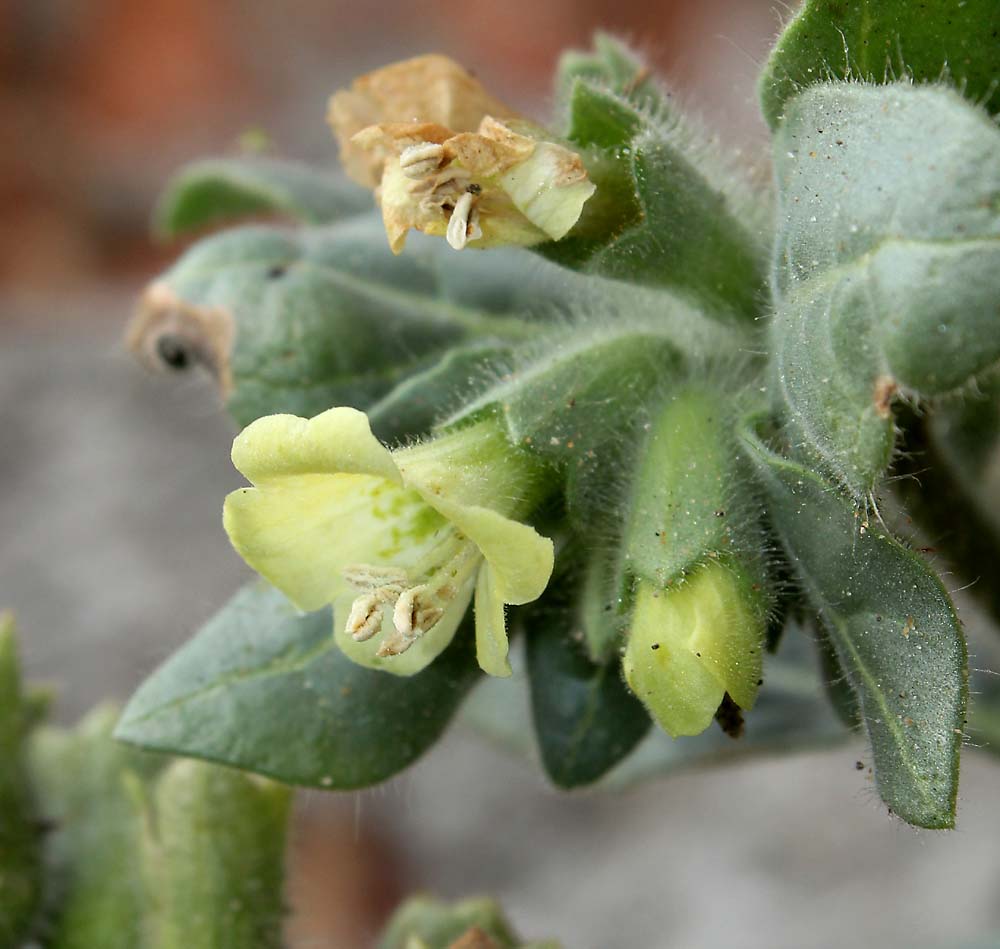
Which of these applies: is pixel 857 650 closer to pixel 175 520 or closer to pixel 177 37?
pixel 175 520

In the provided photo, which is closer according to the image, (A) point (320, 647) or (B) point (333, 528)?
(B) point (333, 528)

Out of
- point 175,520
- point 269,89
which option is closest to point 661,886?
point 175,520

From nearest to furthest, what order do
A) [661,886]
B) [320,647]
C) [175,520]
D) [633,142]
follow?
[633,142] → [320,647] → [661,886] → [175,520]

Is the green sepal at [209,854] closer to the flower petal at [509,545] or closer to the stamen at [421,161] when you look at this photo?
the flower petal at [509,545]

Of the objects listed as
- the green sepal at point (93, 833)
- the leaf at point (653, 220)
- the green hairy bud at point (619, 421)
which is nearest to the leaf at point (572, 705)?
the green hairy bud at point (619, 421)

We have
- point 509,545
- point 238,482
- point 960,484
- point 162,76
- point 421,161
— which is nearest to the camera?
point 509,545

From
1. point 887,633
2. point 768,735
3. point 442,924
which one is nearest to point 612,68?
point 887,633

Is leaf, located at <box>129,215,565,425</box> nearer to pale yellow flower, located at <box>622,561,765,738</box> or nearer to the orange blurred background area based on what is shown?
pale yellow flower, located at <box>622,561,765,738</box>

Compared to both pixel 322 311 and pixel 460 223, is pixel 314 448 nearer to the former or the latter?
pixel 460 223
